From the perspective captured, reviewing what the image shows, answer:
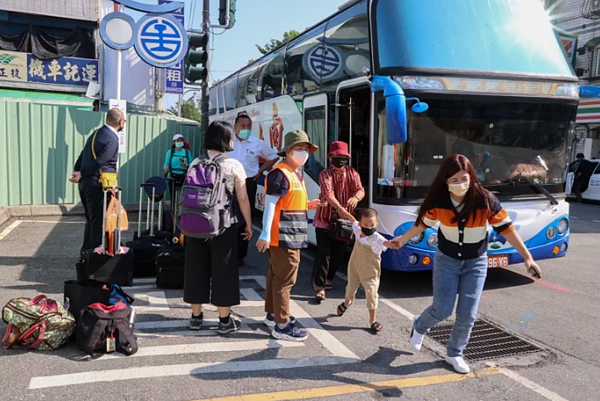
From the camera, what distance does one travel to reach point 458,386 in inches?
153

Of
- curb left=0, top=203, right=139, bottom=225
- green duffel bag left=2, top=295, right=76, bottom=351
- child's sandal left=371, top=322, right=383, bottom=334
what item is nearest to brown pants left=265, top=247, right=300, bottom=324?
child's sandal left=371, top=322, right=383, bottom=334

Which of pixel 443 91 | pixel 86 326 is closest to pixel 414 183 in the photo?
pixel 443 91

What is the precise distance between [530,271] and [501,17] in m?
3.82

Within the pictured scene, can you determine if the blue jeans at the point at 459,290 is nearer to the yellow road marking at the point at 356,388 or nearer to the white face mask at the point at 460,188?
the yellow road marking at the point at 356,388

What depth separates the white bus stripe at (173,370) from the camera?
3689 mm

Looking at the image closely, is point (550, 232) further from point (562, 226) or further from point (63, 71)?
point (63, 71)

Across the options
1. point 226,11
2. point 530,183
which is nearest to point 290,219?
point 530,183

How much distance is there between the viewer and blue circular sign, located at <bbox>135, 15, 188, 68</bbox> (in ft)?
31.4

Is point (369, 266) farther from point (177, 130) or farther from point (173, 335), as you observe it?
point (177, 130)

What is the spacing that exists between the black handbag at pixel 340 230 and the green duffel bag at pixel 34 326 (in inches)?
108

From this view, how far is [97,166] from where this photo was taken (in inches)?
249

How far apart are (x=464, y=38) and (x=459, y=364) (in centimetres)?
385

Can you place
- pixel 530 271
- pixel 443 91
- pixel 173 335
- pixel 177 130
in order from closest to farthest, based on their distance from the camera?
1. pixel 530 271
2. pixel 173 335
3. pixel 443 91
4. pixel 177 130

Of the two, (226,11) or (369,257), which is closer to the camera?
(369,257)
